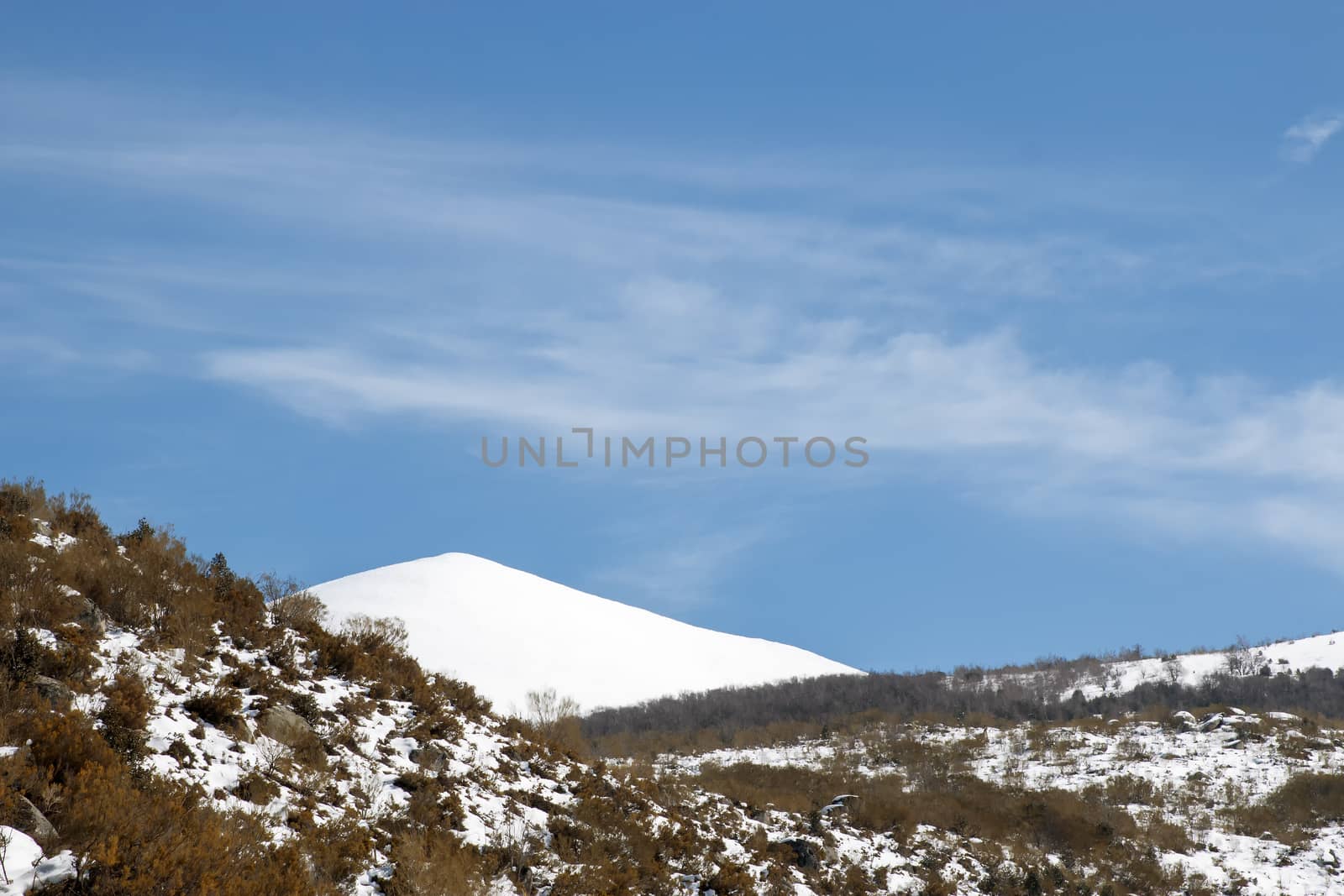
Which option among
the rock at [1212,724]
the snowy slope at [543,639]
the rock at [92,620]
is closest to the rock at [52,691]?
the rock at [92,620]

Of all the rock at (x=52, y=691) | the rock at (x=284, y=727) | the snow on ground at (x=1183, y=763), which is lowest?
the snow on ground at (x=1183, y=763)

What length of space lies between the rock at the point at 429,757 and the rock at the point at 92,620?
14.0ft

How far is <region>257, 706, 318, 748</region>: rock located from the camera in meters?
11.0

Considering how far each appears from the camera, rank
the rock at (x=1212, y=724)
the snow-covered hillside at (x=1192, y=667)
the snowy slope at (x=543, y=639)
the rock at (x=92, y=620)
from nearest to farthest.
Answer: the rock at (x=92, y=620), the rock at (x=1212, y=724), the snow-covered hillside at (x=1192, y=667), the snowy slope at (x=543, y=639)

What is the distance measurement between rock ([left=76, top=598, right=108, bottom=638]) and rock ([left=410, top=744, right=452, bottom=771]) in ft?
14.0

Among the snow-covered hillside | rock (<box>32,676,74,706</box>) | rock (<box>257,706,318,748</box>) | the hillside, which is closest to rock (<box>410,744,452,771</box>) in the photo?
the hillside

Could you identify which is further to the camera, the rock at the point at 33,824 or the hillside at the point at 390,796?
the hillside at the point at 390,796

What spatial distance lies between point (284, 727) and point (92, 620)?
2.59m

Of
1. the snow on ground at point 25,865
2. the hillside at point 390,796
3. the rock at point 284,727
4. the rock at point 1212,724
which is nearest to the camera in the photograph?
the snow on ground at point 25,865

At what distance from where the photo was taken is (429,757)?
1274 centimetres

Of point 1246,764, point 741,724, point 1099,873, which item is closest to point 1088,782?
point 1246,764

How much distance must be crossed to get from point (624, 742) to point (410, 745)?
81.7 ft

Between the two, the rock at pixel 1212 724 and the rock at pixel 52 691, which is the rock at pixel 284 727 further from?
the rock at pixel 1212 724

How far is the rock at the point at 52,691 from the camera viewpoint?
880 cm
